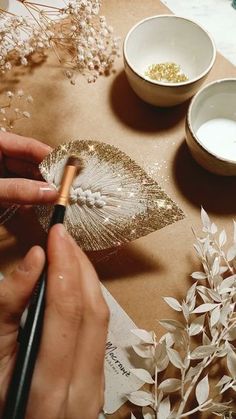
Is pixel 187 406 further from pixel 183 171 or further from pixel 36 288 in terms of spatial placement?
pixel 183 171

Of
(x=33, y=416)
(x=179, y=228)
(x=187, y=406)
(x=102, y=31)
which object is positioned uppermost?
(x=102, y=31)

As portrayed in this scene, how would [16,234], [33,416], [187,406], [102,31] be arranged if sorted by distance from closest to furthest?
1. [33,416]
2. [187,406]
3. [16,234]
4. [102,31]

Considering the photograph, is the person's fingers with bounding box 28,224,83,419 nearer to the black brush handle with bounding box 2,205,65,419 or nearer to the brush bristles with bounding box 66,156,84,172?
the black brush handle with bounding box 2,205,65,419

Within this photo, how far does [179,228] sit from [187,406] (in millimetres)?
292

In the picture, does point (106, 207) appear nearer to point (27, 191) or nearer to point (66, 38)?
point (27, 191)

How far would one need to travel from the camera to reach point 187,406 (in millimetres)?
709

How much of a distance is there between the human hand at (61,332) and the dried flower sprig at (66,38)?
0.46 metres

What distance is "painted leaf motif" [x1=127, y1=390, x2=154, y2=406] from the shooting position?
2.23 feet

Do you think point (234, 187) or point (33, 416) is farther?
point (234, 187)

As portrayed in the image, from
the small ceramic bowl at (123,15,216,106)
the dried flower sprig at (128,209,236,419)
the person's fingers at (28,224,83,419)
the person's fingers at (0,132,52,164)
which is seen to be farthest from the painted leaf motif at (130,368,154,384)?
the small ceramic bowl at (123,15,216,106)

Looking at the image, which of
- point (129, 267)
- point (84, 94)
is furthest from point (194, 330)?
point (84, 94)

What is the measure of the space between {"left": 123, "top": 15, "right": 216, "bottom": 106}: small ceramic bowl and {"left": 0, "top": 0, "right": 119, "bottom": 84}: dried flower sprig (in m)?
0.06

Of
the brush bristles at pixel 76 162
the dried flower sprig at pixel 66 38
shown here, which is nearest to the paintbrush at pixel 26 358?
the brush bristles at pixel 76 162

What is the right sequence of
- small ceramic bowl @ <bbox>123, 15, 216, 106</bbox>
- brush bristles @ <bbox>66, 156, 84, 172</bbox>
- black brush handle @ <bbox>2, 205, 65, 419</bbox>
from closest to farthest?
black brush handle @ <bbox>2, 205, 65, 419</bbox>
brush bristles @ <bbox>66, 156, 84, 172</bbox>
small ceramic bowl @ <bbox>123, 15, 216, 106</bbox>
